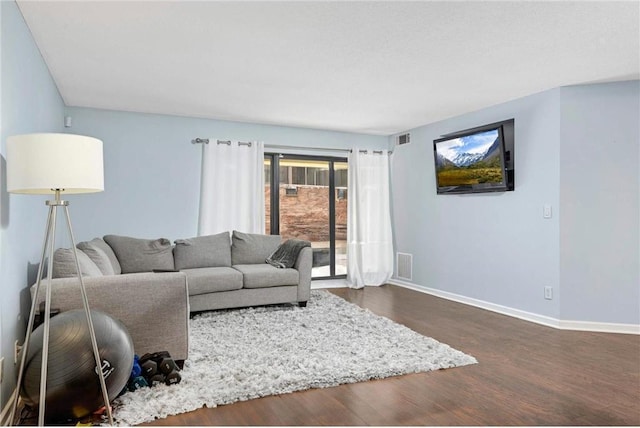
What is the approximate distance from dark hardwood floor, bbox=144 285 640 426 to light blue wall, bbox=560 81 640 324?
15.9 inches

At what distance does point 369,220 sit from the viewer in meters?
6.59

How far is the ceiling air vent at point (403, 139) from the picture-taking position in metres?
6.39

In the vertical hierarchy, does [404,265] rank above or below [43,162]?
below

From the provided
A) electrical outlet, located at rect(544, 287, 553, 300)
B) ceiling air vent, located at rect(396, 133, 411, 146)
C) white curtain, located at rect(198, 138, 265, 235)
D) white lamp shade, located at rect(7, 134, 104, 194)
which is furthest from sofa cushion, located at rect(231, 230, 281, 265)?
white lamp shade, located at rect(7, 134, 104, 194)

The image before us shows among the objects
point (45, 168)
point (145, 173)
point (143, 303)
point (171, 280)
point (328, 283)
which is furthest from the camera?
point (328, 283)

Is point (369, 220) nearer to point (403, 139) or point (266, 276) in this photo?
point (403, 139)

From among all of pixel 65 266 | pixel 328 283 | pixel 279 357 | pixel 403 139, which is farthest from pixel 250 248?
pixel 403 139

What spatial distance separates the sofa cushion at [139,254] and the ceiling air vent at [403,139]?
12.2ft

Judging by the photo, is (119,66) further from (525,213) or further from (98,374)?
(525,213)

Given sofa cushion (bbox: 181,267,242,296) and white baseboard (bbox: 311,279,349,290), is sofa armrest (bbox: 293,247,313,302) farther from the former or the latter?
white baseboard (bbox: 311,279,349,290)

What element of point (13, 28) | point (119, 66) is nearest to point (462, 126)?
point (119, 66)

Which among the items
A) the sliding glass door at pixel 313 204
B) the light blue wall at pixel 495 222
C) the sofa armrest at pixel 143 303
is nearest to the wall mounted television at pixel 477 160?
the light blue wall at pixel 495 222

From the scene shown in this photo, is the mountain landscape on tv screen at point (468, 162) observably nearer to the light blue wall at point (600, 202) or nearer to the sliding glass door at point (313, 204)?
the light blue wall at point (600, 202)

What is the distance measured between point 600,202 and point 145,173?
5.03 m
